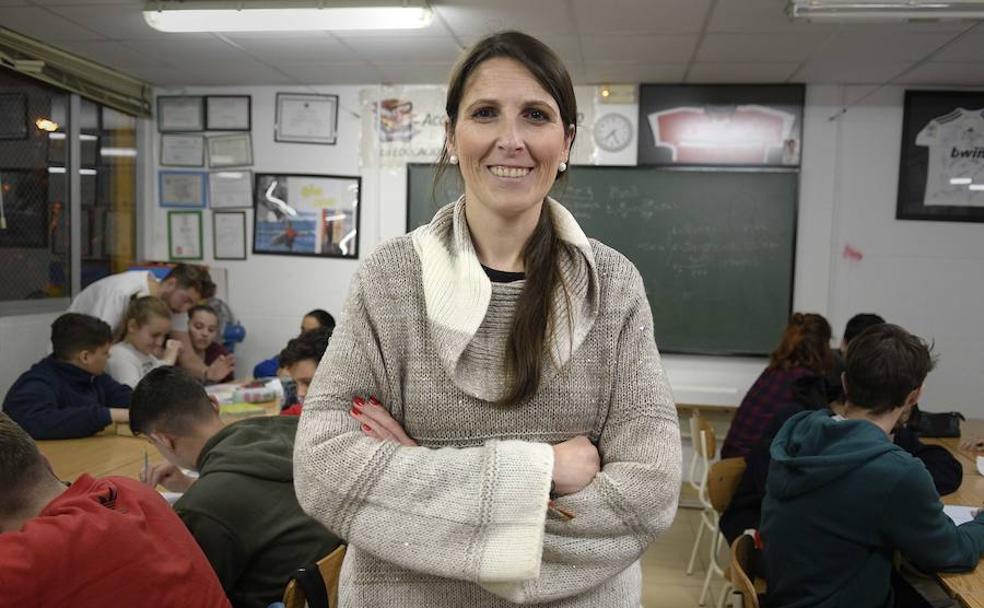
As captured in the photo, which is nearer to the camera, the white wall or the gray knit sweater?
the gray knit sweater

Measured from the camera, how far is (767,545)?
1984 millimetres

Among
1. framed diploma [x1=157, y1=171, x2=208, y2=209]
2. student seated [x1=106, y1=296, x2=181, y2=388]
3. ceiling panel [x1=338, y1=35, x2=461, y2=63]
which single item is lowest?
student seated [x1=106, y1=296, x2=181, y2=388]

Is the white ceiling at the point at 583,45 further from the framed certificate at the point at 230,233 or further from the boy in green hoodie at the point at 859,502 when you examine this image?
the boy in green hoodie at the point at 859,502

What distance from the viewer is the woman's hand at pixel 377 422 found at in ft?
3.04

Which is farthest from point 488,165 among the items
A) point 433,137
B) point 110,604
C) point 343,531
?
point 433,137

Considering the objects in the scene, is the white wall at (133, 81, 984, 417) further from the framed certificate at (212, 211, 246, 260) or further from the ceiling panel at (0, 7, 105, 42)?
the ceiling panel at (0, 7, 105, 42)

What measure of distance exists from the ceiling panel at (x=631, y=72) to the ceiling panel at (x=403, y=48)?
33.3 inches

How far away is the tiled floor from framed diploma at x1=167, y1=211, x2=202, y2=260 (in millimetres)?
3631

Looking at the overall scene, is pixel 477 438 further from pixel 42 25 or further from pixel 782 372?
pixel 42 25

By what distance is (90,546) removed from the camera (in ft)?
3.80

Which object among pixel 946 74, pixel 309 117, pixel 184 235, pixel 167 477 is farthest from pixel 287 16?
pixel 946 74

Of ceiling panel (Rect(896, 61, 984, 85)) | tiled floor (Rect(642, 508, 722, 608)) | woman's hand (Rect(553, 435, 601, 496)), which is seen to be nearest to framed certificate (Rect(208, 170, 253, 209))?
tiled floor (Rect(642, 508, 722, 608))

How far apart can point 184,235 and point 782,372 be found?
403 centimetres

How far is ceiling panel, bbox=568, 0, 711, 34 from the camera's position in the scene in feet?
10.7
